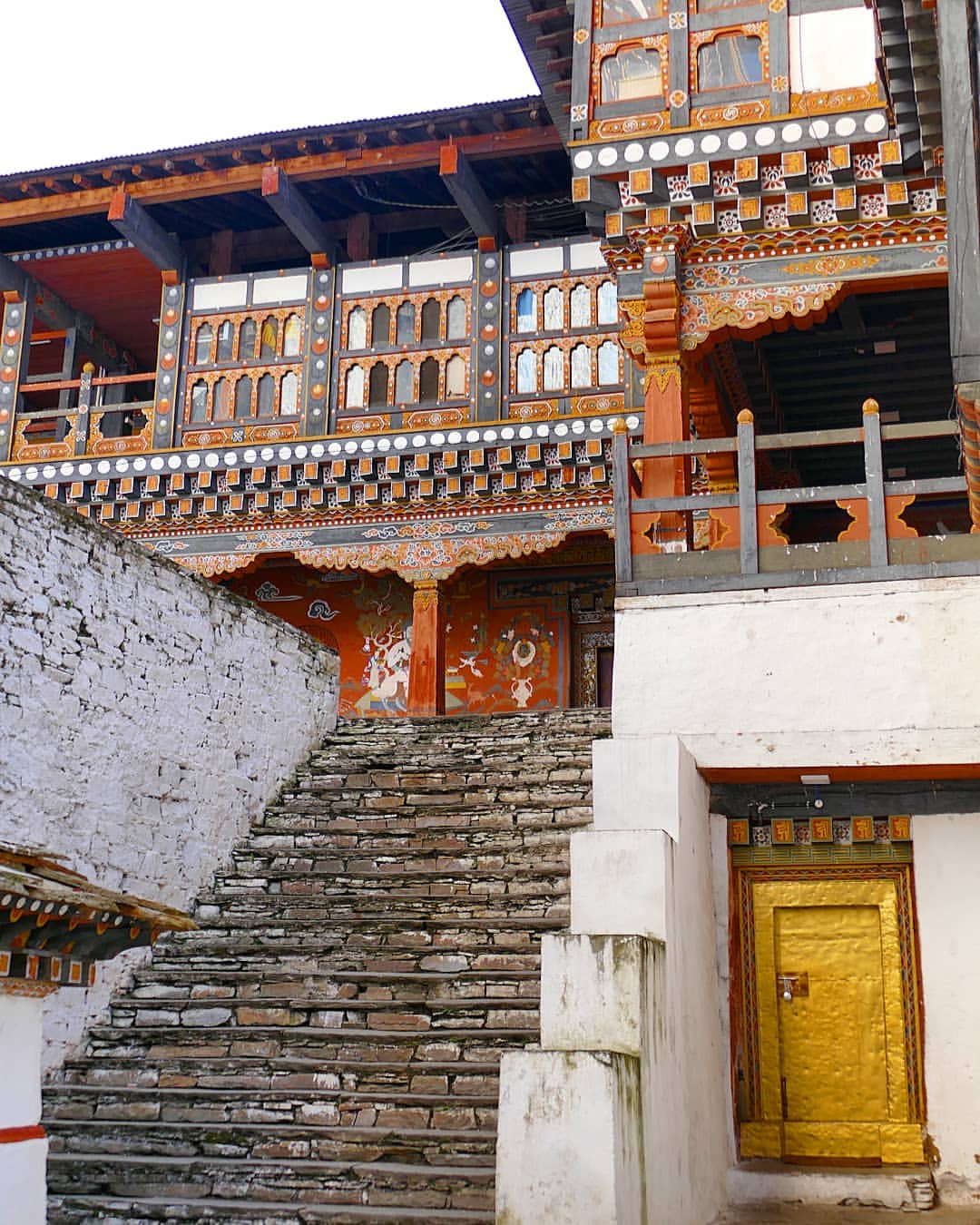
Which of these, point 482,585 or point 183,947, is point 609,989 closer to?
point 183,947

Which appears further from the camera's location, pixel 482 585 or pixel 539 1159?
pixel 482 585

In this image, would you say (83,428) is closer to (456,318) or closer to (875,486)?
(456,318)

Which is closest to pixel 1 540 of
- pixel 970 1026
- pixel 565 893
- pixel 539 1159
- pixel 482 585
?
pixel 565 893

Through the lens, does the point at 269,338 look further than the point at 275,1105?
Yes

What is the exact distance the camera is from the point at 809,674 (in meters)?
7.33

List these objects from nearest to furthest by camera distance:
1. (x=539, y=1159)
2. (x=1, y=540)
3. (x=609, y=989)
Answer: (x=539, y=1159) → (x=609, y=989) → (x=1, y=540)

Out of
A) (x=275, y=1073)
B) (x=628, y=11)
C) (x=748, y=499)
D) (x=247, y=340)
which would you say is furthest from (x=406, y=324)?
(x=275, y=1073)

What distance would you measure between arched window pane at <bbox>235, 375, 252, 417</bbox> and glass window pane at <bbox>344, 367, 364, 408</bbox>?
0.99 metres

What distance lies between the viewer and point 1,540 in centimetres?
709

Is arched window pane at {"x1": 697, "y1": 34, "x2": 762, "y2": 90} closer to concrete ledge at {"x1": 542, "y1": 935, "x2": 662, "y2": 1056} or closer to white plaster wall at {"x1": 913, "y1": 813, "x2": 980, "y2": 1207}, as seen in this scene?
white plaster wall at {"x1": 913, "y1": 813, "x2": 980, "y2": 1207}

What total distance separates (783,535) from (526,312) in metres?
6.47

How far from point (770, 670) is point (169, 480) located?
8.28 m

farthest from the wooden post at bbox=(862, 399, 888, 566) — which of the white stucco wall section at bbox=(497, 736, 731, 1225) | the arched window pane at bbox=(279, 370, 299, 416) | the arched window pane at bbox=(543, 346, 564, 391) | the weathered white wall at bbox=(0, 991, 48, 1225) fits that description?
the arched window pane at bbox=(279, 370, 299, 416)

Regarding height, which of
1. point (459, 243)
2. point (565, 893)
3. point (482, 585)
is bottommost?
point (565, 893)
